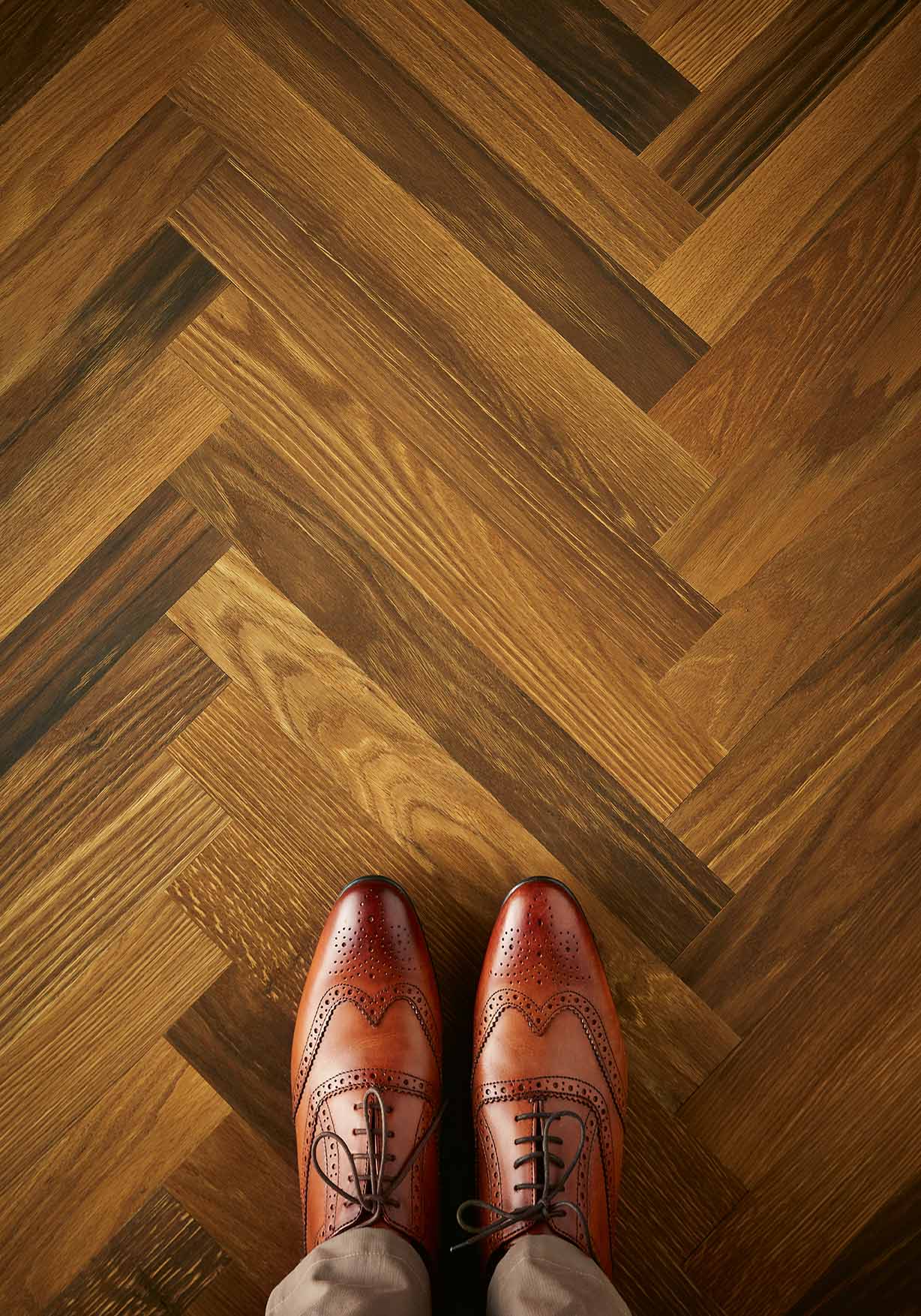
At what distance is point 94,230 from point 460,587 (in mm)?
537

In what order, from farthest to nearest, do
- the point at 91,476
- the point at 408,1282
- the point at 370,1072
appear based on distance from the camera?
the point at 91,476 → the point at 370,1072 → the point at 408,1282

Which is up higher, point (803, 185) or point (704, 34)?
point (704, 34)

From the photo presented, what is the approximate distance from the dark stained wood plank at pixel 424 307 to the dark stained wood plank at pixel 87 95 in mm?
63

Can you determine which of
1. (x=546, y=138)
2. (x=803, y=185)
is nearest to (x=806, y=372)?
(x=803, y=185)

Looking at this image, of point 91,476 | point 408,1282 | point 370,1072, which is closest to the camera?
point 408,1282

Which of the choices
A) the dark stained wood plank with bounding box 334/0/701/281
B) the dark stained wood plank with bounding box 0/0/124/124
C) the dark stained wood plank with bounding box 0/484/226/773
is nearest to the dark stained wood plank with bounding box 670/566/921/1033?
the dark stained wood plank with bounding box 334/0/701/281

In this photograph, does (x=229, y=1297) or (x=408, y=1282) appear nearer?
(x=408, y=1282)

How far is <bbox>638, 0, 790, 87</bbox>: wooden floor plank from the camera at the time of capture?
88 cm

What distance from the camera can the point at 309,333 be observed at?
34.5 inches

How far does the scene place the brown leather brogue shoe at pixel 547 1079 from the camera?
743 millimetres

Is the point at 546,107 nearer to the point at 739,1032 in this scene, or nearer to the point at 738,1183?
the point at 739,1032

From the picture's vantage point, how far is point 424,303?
0.88m

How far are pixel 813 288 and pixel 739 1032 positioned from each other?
0.74m

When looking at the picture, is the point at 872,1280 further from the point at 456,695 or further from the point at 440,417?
the point at 440,417
